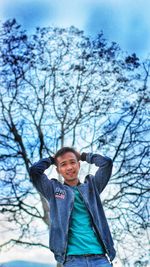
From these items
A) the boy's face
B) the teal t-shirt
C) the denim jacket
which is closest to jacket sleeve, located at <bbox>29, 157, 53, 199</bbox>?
the denim jacket

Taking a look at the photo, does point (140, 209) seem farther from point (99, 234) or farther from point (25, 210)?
point (99, 234)

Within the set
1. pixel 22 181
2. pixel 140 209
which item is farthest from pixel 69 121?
pixel 140 209

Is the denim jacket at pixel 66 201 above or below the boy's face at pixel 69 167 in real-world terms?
below

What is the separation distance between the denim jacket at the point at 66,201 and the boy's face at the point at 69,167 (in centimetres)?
6

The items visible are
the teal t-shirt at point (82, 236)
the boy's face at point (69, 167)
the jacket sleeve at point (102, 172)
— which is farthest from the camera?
the jacket sleeve at point (102, 172)

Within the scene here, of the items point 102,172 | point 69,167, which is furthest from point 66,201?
point 102,172

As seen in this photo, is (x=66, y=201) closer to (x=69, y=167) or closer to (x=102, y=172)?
(x=69, y=167)

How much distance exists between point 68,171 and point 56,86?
1019cm

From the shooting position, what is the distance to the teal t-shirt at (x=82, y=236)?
10.5 feet

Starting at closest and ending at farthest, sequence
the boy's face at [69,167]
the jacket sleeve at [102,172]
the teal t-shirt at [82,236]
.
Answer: the teal t-shirt at [82,236], the boy's face at [69,167], the jacket sleeve at [102,172]

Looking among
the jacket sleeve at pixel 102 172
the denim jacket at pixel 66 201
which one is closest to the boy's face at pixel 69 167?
the denim jacket at pixel 66 201

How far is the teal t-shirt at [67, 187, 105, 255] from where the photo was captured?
10.5 ft

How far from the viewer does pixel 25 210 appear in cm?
1292

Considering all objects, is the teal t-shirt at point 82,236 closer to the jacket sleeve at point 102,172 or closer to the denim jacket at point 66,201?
the denim jacket at point 66,201
